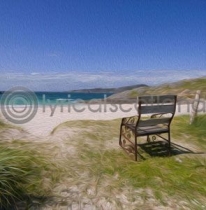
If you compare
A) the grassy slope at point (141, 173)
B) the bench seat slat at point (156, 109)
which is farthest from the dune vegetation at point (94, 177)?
the bench seat slat at point (156, 109)

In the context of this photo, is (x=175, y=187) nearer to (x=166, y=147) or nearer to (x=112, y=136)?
(x=166, y=147)

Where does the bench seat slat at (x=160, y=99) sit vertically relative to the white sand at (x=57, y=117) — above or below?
above

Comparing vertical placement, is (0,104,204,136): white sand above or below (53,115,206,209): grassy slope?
below

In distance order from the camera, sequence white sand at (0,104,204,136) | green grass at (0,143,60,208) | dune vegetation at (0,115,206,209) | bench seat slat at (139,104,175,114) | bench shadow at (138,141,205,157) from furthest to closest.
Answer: white sand at (0,104,204,136), bench shadow at (138,141,205,157), bench seat slat at (139,104,175,114), dune vegetation at (0,115,206,209), green grass at (0,143,60,208)

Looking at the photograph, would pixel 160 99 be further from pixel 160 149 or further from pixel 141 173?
pixel 141 173

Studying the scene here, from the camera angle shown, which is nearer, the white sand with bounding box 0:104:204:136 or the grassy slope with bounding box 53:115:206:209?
the grassy slope with bounding box 53:115:206:209

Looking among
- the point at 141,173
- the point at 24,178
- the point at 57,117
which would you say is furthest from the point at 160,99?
the point at 57,117

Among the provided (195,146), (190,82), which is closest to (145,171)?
(195,146)

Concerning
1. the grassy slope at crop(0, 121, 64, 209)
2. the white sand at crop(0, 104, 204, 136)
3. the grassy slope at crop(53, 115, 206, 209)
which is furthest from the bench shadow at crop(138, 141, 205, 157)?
the white sand at crop(0, 104, 204, 136)

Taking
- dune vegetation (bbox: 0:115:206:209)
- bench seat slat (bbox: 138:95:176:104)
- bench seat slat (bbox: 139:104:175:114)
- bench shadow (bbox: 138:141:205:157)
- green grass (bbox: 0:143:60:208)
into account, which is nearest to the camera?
green grass (bbox: 0:143:60:208)

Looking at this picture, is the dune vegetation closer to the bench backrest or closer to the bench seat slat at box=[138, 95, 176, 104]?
the bench backrest

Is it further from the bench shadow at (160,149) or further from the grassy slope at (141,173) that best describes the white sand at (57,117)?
the bench shadow at (160,149)

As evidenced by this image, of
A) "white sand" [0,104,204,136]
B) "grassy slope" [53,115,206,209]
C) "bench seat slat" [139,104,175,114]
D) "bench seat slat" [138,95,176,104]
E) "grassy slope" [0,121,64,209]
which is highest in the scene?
"bench seat slat" [138,95,176,104]

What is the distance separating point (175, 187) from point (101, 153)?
1797mm
